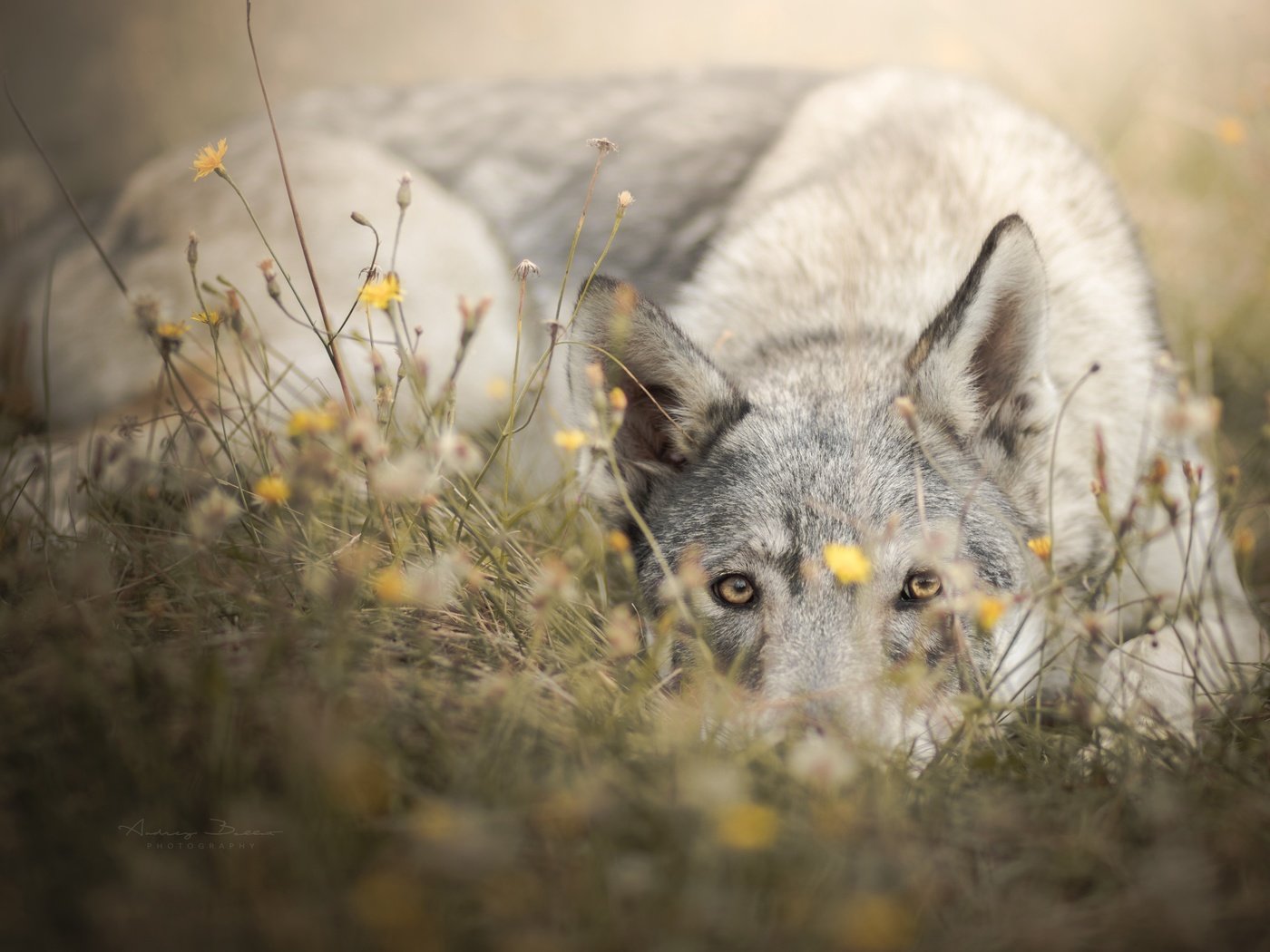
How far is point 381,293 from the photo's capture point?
2000mm

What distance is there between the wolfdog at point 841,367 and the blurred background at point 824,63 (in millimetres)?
1012

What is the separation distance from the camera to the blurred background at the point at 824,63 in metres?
4.66

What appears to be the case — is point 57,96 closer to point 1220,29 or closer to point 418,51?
point 418,51

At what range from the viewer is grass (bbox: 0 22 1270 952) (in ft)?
3.76

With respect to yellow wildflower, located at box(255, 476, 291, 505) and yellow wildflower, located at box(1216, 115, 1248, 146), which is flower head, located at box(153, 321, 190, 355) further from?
yellow wildflower, located at box(1216, 115, 1248, 146)

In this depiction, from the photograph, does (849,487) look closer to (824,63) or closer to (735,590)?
(735,590)

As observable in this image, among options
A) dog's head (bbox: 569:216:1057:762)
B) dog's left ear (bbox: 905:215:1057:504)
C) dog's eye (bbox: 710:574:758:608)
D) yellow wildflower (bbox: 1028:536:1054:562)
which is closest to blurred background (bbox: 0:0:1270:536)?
dog's left ear (bbox: 905:215:1057:504)

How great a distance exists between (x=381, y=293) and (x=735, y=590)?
1.08 metres

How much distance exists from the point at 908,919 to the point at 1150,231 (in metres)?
4.79

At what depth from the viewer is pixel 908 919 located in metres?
1.20

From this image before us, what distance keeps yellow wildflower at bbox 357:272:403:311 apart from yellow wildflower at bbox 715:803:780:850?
133cm
